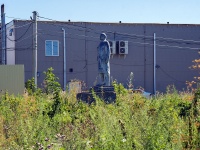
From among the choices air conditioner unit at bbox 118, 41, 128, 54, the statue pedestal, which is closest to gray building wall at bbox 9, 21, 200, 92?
air conditioner unit at bbox 118, 41, 128, 54

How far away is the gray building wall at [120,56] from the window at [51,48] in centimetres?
26

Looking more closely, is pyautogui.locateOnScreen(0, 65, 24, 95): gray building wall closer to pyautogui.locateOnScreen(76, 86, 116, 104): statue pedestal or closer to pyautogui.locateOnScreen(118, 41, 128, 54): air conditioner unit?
pyautogui.locateOnScreen(76, 86, 116, 104): statue pedestal

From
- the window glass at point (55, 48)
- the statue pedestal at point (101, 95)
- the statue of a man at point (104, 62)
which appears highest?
the window glass at point (55, 48)

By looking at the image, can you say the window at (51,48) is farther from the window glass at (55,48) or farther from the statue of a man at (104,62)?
the statue of a man at (104,62)

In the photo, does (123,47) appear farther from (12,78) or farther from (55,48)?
(12,78)

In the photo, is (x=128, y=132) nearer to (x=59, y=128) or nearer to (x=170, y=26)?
(x=59, y=128)

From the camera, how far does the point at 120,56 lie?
3177 centimetres

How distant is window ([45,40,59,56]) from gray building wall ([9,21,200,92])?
0.86 ft

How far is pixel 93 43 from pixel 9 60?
21.4 feet

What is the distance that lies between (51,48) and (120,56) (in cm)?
522

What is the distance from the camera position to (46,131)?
522 centimetres

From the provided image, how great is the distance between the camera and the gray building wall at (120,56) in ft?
99.5

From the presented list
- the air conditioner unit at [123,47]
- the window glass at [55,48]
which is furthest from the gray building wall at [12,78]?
the air conditioner unit at [123,47]

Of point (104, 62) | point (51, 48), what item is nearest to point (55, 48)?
point (51, 48)
